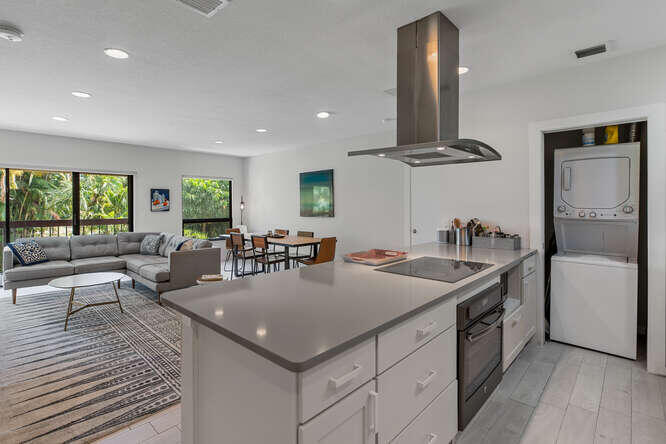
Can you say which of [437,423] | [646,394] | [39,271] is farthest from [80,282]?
[646,394]

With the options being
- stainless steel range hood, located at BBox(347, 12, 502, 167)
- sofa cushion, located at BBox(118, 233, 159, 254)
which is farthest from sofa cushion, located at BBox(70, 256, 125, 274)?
stainless steel range hood, located at BBox(347, 12, 502, 167)

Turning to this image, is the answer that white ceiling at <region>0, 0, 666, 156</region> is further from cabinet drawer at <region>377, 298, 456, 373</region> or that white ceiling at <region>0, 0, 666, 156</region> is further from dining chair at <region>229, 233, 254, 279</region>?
dining chair at <region>229, 233, 254, 279</region>

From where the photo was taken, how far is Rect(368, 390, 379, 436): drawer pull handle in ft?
3.60

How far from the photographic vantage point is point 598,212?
8.81 ft

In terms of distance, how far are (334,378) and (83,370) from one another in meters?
2.54

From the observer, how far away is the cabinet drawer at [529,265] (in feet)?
8.50

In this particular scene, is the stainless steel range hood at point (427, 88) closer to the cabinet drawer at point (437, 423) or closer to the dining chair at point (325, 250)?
the cabinet drawer at point (437, 423)

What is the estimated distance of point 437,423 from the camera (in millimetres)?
1499

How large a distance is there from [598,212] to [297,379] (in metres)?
2.91

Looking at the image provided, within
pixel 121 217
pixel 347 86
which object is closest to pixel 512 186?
pixel 347 86

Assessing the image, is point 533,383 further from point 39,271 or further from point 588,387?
Answer: point 39,271

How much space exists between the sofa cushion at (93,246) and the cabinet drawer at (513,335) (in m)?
5.71

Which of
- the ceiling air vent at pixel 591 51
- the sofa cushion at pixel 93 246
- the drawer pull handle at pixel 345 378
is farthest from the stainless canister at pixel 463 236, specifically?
the sofa cushion at pixel 93 246

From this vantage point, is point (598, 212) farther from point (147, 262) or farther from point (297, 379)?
point (147, 262)
